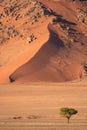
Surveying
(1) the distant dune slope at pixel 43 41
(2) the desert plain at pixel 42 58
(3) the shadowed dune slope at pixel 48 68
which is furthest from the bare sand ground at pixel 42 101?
(1) the distant dune slope at pixel 43 41

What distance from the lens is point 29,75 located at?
83.1 m

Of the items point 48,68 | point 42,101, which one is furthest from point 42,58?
point 42,101

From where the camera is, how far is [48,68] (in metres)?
85.6

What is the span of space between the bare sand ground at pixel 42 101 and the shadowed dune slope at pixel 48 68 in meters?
3.50

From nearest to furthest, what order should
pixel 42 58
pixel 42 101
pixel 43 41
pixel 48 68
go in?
pixel 42 101 < pixel 48 68 < pixel 42 58 < pixel 43 41

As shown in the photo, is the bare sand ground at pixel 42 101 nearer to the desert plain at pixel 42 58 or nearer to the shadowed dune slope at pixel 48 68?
the desert plain at pixel 42 58

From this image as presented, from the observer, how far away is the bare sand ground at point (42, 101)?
4323 centimetres

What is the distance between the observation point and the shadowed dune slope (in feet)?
273

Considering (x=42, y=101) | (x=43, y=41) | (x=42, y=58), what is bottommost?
(x=42, y=58)

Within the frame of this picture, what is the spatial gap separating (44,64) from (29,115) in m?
42.1

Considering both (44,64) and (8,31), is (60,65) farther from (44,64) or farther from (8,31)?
(8,31)

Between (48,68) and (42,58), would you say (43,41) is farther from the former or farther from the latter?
(48,68)

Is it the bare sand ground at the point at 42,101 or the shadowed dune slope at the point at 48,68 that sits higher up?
the bare sand ground at the point at 42,101

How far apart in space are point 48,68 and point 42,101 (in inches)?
1118
